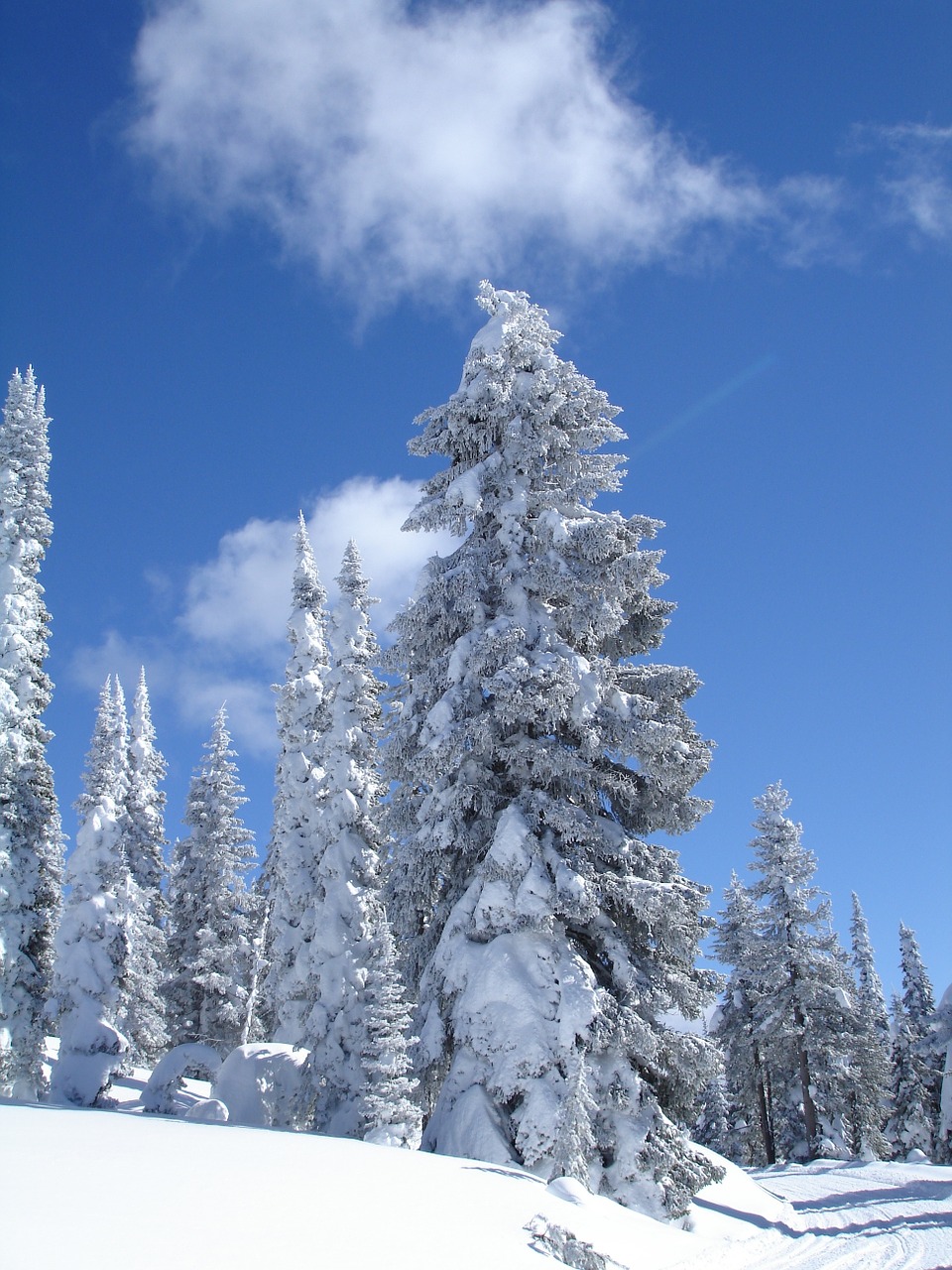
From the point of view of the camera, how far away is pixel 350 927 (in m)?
21.5

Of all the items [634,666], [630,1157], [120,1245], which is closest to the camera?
[120,1245]

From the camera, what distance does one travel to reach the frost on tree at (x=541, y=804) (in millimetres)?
12133

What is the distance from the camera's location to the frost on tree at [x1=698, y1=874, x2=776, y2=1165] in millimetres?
34406

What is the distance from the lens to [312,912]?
23.4 meters

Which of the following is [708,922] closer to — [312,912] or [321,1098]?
[321,1098]

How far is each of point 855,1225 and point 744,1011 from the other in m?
23.7

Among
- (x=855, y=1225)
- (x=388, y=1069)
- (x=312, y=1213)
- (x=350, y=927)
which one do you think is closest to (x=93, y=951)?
(x=350, y=927)

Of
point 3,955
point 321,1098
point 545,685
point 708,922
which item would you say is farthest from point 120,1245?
point 3,955

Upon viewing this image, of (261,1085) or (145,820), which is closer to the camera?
(261,1085)

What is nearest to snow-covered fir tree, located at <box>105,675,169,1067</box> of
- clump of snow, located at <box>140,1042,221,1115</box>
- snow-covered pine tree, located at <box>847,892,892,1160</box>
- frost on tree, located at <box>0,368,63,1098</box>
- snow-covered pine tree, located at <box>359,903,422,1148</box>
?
frost on tree, located at <box>0,368,63,1098</box>

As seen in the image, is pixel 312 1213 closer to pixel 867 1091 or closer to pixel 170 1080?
pixel 170 1080

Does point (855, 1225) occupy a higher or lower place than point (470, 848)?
lower

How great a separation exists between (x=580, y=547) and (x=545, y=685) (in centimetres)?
299

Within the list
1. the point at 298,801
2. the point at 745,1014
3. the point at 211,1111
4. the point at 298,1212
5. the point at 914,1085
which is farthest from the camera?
the point at 914,1085
